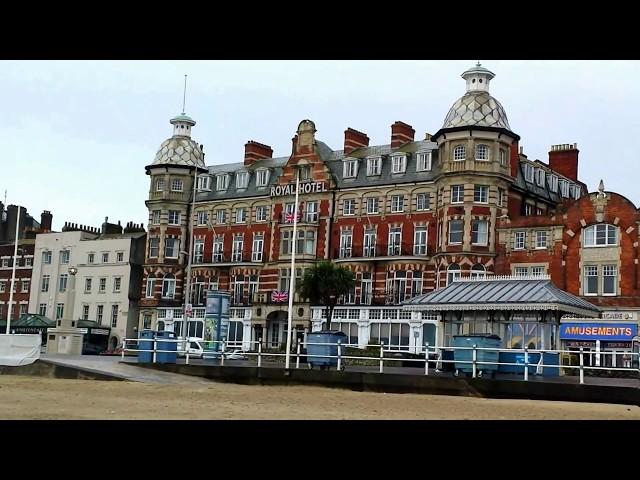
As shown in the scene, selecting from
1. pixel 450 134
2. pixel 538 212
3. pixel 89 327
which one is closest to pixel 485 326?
pixel 450 134

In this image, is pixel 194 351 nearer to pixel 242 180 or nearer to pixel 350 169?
pixel 350 169

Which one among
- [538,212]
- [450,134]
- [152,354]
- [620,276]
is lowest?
[152,354]

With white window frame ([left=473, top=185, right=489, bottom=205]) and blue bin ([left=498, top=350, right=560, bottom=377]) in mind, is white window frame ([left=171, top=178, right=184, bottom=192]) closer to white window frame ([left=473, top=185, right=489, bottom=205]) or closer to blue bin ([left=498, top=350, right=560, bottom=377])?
white window frame ([left=473, top=185, right=489, bottom=205])

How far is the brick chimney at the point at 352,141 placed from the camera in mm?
67188

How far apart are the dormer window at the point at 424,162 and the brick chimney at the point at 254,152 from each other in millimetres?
18426

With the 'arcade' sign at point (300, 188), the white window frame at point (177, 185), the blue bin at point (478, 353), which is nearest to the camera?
the blue bin at point (478, 353)

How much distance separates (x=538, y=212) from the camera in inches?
2399

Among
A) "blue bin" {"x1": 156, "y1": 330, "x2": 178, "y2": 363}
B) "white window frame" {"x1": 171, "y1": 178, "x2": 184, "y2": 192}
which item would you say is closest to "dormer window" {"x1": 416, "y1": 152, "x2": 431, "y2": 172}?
"white window frame" {"x1": 171, "y1": 178, "x2": 184, "y2": 192}

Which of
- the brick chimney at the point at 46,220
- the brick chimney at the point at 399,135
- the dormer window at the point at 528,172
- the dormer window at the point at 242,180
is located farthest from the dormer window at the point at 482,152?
the brick chimney at the point at 46,220

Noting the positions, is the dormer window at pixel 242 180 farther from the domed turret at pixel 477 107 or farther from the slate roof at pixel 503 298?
the slate roof at pixel 503 298

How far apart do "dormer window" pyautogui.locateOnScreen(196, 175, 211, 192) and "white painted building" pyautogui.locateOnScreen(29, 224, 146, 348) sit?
770 centimetres

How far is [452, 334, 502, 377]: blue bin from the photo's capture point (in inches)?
1056
